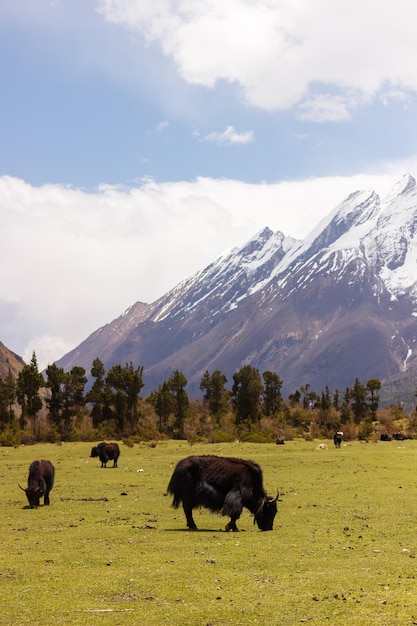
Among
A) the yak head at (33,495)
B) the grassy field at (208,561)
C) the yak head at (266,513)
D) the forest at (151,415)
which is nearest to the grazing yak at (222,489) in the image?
the yak head at (266,513)

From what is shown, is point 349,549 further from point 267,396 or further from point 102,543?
point 267,396

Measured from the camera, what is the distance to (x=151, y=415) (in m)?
102

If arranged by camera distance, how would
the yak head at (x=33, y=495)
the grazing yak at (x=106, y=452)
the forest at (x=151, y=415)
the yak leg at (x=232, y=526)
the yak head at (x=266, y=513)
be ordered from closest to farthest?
the yak head at (x=266, y=513) < the yak leg at (x=232, y=526) < the yak head at (x=33, y=495) < the grazing yak at (x=106, y=452) < the forest at (x=151, y=415)

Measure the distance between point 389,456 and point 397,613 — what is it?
122 feet

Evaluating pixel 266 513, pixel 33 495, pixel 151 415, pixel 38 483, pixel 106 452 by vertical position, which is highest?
pixel 151 415

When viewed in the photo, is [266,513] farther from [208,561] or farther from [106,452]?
[106,452]

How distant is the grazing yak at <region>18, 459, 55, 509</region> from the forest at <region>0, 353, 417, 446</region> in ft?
149

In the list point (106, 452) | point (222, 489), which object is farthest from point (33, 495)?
point (106, 452)

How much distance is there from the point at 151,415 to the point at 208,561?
89.4 meters

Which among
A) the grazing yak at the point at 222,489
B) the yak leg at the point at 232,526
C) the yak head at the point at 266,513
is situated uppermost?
the grazing yak at the point at 222,489

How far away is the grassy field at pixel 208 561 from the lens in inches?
404

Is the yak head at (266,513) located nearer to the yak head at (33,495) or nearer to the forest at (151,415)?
the yak head at (33,495)

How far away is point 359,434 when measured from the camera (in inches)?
2985

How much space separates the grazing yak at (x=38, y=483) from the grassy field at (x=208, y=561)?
0.58 m
